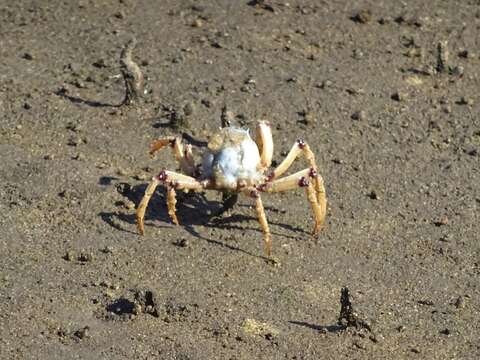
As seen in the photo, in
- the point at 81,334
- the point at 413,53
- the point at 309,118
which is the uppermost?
the point at 413,53

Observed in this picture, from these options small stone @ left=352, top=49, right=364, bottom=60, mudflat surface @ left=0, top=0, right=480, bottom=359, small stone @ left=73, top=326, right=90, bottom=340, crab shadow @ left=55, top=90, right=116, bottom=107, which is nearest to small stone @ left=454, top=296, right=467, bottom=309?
mudflat surface @ left=0, top=0, right=480, bottom=359

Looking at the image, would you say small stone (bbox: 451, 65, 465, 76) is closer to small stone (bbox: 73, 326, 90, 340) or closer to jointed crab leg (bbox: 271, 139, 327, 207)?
jointed crab leg (bbox: 271, 139, 327, 207)

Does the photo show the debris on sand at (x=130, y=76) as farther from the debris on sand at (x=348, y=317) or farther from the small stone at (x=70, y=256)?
the debris on sand at (x=348, y=317)

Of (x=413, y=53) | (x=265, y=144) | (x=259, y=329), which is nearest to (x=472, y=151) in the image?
(x=413, y=53)

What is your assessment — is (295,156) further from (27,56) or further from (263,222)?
(27,56)

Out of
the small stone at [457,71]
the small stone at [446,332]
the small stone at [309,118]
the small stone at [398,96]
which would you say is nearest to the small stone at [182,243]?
the small stone at [446,332]

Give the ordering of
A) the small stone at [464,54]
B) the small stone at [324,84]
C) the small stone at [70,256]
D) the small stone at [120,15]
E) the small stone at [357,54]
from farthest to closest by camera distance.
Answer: the small stone at [120,15] → the small stone at [464,54] → the small stone at [357,54] → the small stone at [324,84] → the small stone at [70,256]
